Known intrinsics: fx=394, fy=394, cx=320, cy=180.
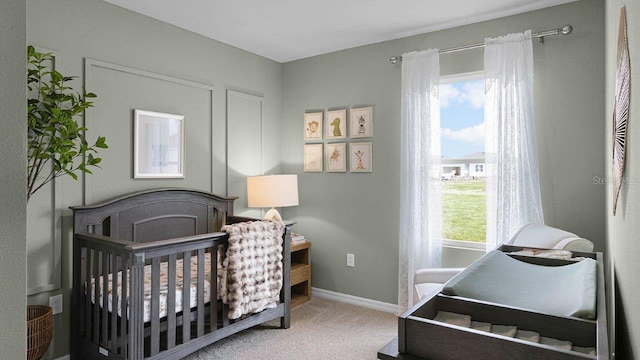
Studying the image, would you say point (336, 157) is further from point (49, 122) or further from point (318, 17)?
point (49, 122)

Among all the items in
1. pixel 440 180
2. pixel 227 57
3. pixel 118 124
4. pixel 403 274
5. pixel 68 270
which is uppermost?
pixel 227 57

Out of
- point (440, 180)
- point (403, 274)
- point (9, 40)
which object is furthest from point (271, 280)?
point (9, 40)

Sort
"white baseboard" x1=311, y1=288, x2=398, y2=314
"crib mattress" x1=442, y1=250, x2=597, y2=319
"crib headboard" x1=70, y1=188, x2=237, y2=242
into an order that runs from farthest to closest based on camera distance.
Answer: "white baseboard" x1=311, y1=288, x2=398, y2=314 → "crib headboard" x1=70, y1=188, x2=237, y2=242 → "crib mattress" x1=442, y1=250, x2=597, y2=319

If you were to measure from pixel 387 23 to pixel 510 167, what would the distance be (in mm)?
1486

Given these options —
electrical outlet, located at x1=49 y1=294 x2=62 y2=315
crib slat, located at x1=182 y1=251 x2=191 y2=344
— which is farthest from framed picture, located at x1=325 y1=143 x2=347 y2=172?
electrical outlet, located at x1=49 y1=294 x2=62 y2=315

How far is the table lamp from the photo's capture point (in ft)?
11.8

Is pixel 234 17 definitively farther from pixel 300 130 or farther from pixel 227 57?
pixel 300 130

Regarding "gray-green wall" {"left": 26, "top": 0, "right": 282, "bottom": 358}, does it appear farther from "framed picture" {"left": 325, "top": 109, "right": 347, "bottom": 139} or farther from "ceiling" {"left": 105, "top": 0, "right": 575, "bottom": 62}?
"framed picture" {"left": 325, "top": 109, "right": 347, "bottom": 139}

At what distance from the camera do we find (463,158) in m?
3.26

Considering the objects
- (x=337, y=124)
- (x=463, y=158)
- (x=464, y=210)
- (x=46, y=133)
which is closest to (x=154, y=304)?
(x=46, y=133)

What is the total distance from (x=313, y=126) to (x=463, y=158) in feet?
4.95

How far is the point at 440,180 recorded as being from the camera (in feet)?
10.6

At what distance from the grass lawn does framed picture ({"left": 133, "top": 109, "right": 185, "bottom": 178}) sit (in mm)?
2248

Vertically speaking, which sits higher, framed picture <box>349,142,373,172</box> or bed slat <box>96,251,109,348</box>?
framed picture <box>349,142,373,172</box>
